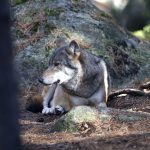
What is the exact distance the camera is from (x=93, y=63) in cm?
989

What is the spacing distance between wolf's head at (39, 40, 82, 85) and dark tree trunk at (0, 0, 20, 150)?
208 inches

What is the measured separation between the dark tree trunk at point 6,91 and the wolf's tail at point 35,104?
6.20 metres

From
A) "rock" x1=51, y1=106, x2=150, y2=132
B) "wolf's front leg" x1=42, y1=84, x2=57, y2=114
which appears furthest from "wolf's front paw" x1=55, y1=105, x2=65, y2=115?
"rock" x1=51, y1=106, x2=150, y2=132

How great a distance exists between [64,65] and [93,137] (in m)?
2.50

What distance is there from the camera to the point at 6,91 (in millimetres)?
4156

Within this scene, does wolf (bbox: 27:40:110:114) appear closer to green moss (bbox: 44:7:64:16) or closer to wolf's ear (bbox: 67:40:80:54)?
wolf's ear (bbox: 67:40:80:54)

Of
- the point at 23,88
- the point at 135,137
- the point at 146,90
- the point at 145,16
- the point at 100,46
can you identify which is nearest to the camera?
the point at 135,137

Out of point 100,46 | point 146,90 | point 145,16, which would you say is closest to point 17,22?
point 100,46

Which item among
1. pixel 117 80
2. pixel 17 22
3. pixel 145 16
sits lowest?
pixel 145 16

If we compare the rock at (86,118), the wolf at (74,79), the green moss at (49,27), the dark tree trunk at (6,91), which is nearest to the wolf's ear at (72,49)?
the wolf at (74,79)

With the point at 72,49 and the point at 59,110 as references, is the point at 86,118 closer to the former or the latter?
the point at 72,49

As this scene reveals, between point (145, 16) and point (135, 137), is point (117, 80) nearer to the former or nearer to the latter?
point (135, 137)

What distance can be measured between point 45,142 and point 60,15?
6.59 meters

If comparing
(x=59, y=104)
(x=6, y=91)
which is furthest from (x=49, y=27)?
(x=6, y=91)
